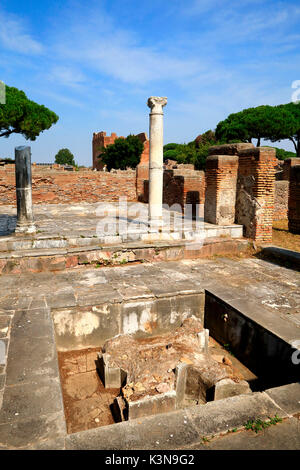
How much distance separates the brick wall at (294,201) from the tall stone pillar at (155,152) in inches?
159

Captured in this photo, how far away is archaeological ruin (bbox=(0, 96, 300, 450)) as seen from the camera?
2438 mm

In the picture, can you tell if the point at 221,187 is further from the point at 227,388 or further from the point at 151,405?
the point at 151,405

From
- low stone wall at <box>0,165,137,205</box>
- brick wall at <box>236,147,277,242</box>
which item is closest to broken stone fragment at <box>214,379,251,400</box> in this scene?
brick wall at <box>236,147,277,242</box>

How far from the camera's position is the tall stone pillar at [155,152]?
747 cm

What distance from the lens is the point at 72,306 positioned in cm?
430

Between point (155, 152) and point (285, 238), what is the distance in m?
4.15

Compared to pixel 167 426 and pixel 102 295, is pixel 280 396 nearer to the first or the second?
pixel 167 426

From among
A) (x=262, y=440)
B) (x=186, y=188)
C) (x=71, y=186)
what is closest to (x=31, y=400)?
(x=262, y=440)

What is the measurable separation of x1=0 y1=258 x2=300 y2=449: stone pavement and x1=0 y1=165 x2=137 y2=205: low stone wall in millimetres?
8086

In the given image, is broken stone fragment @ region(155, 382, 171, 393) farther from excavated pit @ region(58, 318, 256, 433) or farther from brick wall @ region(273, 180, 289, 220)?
brick wall @ region(273, 180, 289, 220)

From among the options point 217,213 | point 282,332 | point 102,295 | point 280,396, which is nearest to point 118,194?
point 217,213

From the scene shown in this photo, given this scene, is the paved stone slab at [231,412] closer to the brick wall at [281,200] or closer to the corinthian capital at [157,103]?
the corinthian capital at [157,103]

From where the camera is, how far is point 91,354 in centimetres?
430
